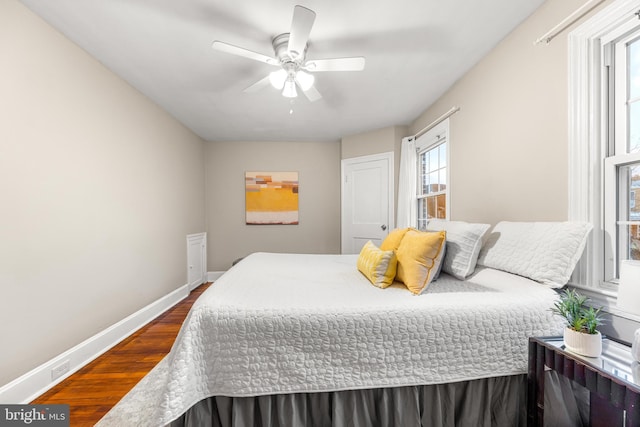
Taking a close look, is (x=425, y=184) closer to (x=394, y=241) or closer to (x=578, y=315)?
(x=394, y=241)

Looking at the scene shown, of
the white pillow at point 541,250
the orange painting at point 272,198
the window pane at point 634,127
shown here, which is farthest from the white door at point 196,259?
the window pane at point 634,127

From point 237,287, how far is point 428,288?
108cm

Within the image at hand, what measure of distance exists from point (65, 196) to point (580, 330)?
2980mm

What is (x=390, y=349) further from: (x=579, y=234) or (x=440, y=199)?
(x=440, y=199)

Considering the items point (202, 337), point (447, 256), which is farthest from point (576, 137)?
point (202, 337)

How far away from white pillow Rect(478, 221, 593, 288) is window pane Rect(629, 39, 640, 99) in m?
0.68

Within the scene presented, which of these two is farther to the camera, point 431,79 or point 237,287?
point 431,79

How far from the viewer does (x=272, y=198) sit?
4.46 meters

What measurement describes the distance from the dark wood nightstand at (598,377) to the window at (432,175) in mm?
1761

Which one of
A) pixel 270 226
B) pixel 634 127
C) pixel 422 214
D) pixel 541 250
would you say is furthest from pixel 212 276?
pixel 634 127

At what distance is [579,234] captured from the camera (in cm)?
131

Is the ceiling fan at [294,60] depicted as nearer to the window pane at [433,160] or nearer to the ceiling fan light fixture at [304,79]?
the ceiling fan light fixture at [304,79]

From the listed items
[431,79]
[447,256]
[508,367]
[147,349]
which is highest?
[431,79]
